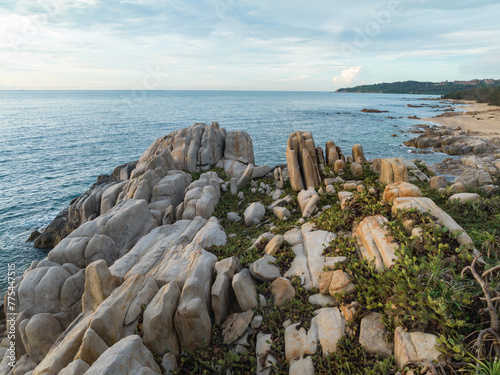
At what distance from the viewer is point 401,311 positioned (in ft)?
26.7

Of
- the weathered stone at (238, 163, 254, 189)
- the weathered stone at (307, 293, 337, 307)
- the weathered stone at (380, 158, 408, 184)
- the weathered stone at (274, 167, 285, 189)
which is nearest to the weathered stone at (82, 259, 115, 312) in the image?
the weathered stone at (307, 293, 337, 307)

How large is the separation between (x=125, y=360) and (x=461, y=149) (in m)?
61.9

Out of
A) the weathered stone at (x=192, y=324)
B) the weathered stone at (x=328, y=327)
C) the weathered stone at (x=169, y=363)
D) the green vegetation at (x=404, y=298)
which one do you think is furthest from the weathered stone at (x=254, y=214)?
the weathered stone at (x=169, y=363)

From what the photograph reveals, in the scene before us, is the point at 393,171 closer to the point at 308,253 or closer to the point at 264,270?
the point at 308,253

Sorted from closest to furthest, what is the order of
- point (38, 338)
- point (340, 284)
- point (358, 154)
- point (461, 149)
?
1. point (340, 284)
2. point (38, 338)
3. point (358, 154)
4. point (461, 149)

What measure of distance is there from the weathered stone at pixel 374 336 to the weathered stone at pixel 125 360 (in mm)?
6353

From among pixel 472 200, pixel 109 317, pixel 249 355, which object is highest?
pixel 472 200

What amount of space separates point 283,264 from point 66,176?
1757 inches

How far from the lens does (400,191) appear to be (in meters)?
14.1

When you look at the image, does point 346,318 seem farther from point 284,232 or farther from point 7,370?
point 7,370

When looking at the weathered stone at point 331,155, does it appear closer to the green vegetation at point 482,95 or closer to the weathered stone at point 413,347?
the weathered stone at point 413,347

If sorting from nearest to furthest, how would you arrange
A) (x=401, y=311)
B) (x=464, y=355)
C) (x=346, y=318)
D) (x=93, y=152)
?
(x=464, y=355), (x=401, y=311), (x=346, y=318), (x=93, y=152)

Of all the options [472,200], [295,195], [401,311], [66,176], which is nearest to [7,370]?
[401,311]

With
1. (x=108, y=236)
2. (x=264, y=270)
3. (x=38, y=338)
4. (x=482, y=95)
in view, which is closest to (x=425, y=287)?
(x=264, y=270)
